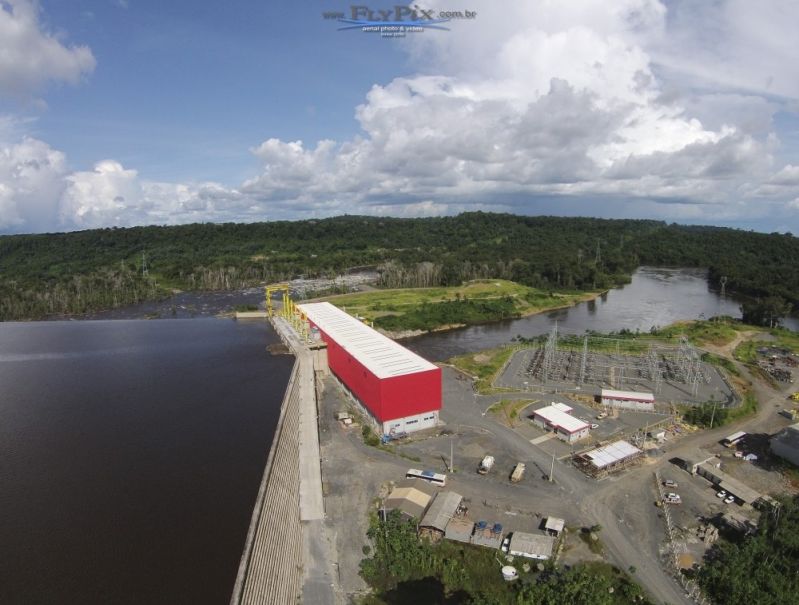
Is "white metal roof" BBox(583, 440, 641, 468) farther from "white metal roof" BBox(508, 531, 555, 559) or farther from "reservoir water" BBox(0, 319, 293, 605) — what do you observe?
"reservoir water" BBox(0, 319, 293, 605)

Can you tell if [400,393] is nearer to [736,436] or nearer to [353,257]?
[736,436]

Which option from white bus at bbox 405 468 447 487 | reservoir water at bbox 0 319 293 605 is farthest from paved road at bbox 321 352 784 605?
reservoir water at bbox 0 319 293 605

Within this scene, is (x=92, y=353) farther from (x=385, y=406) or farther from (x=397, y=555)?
(x=397, y=555)

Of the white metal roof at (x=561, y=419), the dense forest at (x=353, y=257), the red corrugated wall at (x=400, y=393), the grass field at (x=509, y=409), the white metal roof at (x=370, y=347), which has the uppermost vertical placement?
the dense forest at (x=353, y=257)

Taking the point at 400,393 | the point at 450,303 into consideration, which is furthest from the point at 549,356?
the point at 450,303

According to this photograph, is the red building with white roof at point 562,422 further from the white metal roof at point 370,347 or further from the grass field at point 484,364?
the white metal roof at point 370,347

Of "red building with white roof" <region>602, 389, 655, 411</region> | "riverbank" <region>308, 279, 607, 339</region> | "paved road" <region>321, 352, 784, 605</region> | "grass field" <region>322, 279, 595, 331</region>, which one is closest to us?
"paved road" <region>321, 352, 784, 605</region>

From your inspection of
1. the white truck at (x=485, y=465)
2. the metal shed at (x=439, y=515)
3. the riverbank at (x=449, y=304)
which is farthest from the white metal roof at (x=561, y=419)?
the riverbank at (x=449, y=304)
